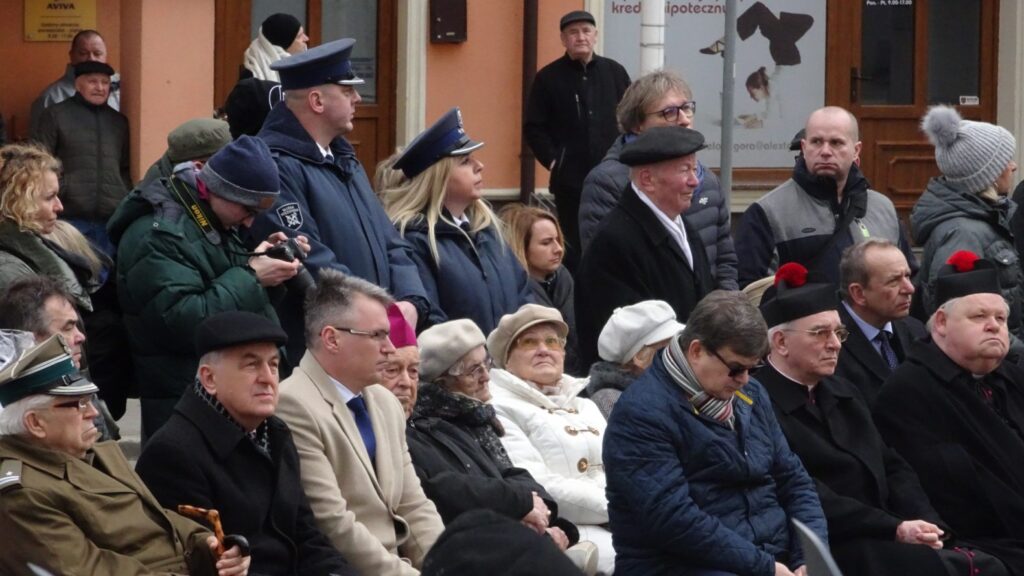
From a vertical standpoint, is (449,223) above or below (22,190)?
below

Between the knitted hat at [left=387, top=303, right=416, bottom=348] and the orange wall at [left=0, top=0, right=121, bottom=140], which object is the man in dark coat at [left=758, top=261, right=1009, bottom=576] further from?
the orange wall at [left=0, top=0, right=121, bottom=140]

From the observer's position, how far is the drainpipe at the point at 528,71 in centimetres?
1424

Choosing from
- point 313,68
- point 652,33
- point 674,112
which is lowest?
point 674,112

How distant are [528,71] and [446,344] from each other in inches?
300

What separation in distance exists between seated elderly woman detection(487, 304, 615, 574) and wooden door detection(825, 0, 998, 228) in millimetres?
8874

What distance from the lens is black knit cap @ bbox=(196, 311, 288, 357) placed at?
5.84 metres

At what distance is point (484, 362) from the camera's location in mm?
6941

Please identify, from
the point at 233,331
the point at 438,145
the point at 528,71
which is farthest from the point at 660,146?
Answer: the point at 528,71

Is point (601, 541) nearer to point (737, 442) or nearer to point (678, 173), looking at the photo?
point (737, 442)

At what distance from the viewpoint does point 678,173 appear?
8.06 meters

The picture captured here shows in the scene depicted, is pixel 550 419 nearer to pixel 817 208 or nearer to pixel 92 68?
pixel 817 208

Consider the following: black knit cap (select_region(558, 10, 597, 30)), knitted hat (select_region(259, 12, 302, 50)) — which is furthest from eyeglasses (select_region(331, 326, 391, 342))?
black knit cap (select_region(558, 10, 597, 30))

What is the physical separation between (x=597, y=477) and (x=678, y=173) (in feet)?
4.61

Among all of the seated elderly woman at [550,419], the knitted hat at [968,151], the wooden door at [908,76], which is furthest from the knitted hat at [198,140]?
the wooden door at [908,76]
